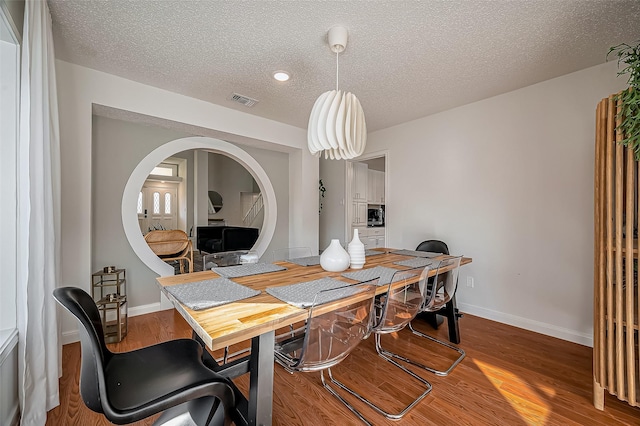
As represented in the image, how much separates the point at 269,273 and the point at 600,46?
297 centimetres

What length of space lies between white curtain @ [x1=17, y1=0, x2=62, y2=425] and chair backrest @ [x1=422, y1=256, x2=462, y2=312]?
2360 millimetres

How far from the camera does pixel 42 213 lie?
5.01 feet

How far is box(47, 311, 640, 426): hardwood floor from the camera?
154 cm

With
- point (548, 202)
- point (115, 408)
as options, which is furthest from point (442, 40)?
point (115, 408)

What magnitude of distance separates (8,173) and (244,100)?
6.73 feet

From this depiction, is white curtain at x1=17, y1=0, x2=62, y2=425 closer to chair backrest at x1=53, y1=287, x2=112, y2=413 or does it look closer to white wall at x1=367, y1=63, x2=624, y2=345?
chair backrest at x1=53, y1=287, x2=112, y2=413

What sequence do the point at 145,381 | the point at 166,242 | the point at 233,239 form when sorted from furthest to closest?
the point at 233,239
the point at 166,242
the point at 145,381

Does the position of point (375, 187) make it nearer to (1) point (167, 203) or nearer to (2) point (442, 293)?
(2) point (442, 293)

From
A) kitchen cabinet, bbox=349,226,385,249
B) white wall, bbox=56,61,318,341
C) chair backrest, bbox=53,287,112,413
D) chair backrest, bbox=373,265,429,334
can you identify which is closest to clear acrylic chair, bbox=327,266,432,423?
chair backrest, bbox=373,265,429,334

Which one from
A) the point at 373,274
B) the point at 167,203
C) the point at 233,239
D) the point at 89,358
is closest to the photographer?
the point at 89,358

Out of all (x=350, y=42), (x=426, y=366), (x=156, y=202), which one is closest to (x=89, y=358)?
(x=426, y=366)

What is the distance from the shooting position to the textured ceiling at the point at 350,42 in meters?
1.70

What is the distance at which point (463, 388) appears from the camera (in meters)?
1.79

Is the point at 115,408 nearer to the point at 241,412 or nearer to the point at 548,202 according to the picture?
the point at 241,412
